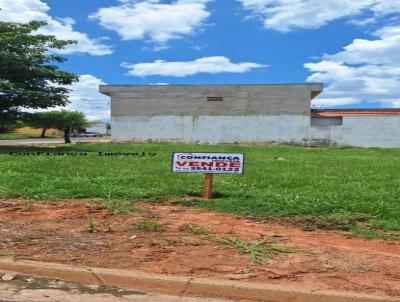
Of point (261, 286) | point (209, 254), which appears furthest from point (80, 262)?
point (261, 286)

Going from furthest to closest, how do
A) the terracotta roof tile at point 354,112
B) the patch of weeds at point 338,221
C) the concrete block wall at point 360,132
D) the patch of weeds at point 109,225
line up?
1. the terracotta roof tile at point 354,112
2. the concrete block wall at point 360,132
3. the patch of weeds at point 338,221
4. the patch of weeds at point 109,225

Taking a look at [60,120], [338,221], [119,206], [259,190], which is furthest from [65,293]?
[60,120]

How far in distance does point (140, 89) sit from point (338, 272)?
3407cm

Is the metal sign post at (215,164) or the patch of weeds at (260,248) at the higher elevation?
the metal sign post at (215,164)

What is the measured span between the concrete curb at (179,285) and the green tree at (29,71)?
20288mm

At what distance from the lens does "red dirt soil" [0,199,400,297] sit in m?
5.47

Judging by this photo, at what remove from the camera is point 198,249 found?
628 cm

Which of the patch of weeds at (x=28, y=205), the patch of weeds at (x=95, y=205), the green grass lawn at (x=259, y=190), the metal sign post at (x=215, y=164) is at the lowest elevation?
the patch of weeds at (x=28, y=205)

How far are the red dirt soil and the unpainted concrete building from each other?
2989 centimetres

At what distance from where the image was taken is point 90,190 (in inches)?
393

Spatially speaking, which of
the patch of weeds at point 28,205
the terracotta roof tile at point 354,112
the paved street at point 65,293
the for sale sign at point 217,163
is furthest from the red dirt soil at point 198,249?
the terracotta roof tile at point 354,112

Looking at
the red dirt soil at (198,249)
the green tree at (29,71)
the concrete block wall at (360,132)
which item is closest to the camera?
the red dirt soil at (198,249)

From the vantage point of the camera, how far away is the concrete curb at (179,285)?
16.3 feet

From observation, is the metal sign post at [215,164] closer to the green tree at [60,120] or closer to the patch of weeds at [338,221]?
the patch of weeds at [338,221]
